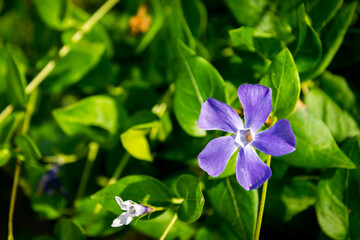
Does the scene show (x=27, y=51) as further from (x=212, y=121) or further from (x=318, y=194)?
(x=318, y=194)

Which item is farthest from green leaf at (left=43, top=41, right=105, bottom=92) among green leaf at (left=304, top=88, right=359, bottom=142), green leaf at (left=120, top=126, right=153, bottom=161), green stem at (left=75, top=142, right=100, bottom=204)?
green leaf at (left=304, top=88, right=359, bottom=142)

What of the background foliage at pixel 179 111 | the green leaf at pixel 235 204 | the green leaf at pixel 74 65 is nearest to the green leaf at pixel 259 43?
the background foliage at pixel 179 111

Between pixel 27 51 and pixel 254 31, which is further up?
pixel 254 31

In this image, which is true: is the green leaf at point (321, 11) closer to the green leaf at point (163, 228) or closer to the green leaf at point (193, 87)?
the green leaf at point (193, 87)

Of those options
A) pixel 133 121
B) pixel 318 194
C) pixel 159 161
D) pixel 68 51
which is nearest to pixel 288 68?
pixel 318 194

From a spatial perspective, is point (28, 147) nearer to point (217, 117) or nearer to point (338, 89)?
point (217, 117)

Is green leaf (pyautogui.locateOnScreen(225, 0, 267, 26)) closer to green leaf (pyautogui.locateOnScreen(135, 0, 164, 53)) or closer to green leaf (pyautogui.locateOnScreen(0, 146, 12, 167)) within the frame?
green leaf (pyautogui.locateOnScreen(135, 0, 164, 53))
